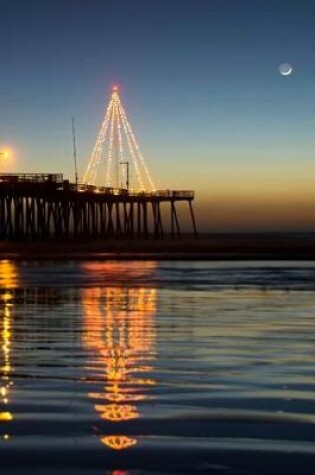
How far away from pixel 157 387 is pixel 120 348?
11.3 feet

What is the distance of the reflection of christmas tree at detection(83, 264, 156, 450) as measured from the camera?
312 inches

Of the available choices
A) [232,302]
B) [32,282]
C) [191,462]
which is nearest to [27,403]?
[191,462]

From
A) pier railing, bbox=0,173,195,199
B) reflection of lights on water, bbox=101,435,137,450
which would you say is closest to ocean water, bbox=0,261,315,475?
reflection of lights on water, bbox=101,435,137,450

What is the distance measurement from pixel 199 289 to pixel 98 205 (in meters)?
72.6

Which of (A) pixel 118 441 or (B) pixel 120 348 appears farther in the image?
(B) pixel 120 348

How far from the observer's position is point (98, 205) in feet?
322

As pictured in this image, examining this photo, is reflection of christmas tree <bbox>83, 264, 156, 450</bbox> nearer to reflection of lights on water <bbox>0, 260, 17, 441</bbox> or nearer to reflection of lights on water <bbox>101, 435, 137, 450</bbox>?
reflection of lights on water <bbox>101, 435, 137, 450</bbox>

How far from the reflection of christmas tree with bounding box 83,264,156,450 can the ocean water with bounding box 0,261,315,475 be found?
20 millimetres

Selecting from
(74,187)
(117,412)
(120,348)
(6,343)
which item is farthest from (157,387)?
(74,187)

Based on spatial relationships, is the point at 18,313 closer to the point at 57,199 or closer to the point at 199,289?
the point at 199,289

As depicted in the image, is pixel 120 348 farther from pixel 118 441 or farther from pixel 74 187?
pixel 74 187

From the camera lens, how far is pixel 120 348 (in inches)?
492

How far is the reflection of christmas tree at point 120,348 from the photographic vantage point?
7926mm

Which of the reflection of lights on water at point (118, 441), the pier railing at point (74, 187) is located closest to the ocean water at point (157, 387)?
the reflection of lights on water at point (118, 441)
